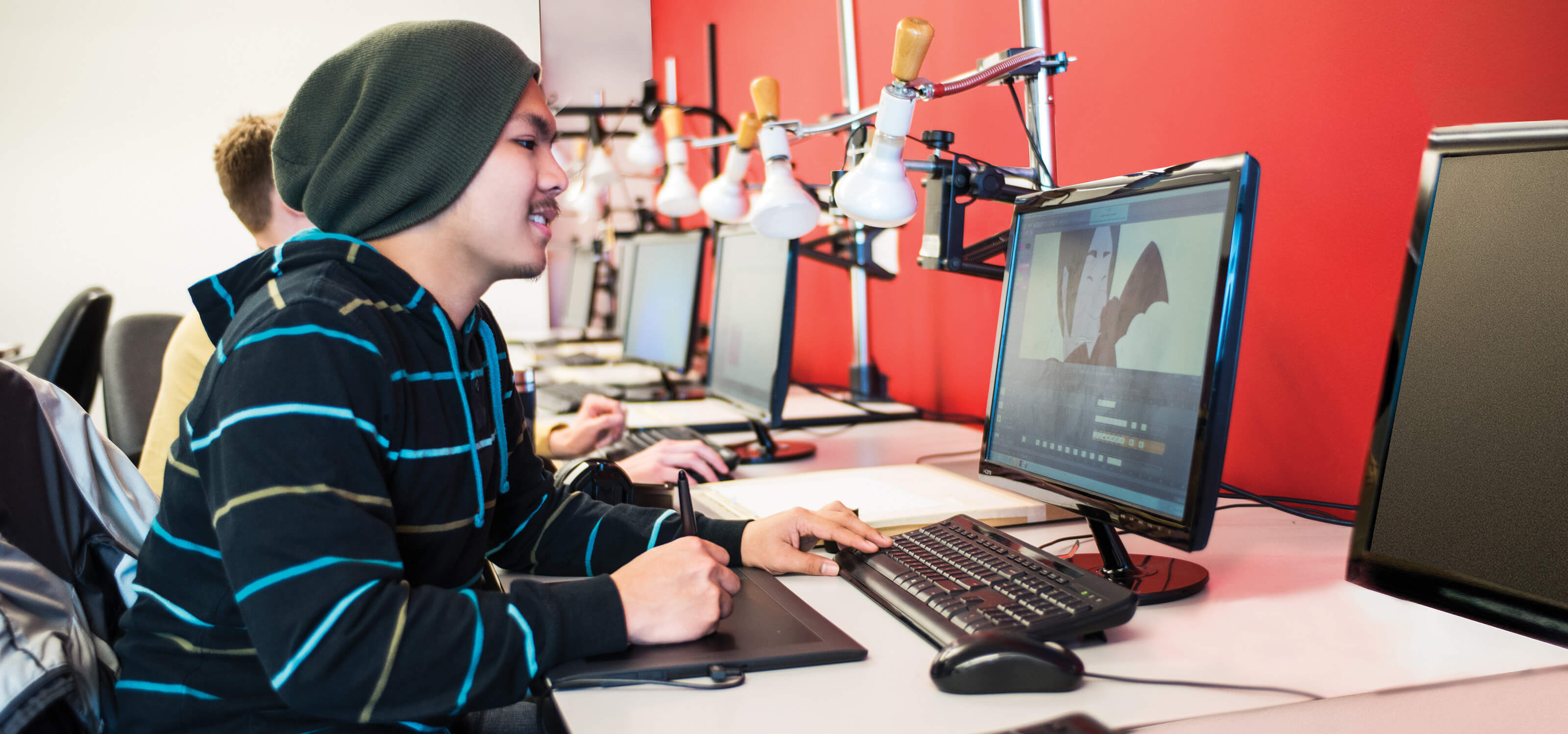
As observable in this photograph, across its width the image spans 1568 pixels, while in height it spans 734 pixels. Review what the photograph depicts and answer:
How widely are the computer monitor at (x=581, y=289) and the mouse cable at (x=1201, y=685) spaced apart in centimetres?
338

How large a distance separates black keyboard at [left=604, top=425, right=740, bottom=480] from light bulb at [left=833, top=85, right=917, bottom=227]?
0.60m

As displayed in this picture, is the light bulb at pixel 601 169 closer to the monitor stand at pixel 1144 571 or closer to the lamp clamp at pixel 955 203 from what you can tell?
the lamp clamp at pixel 955 203

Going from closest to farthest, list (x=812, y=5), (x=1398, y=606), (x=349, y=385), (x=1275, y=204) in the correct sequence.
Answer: (x=349, y=385) → (x=1398, y=606) → (x=1275, y=204) → (x=812, y=5)

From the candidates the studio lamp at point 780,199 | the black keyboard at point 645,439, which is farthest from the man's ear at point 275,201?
the studio lamp at point 780,199

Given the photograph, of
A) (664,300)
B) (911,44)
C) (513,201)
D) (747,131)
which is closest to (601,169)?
(664,300)

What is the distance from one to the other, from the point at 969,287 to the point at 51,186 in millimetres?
3167

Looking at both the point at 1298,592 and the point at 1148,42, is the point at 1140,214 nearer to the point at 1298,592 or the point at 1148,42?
the point at 1298,592

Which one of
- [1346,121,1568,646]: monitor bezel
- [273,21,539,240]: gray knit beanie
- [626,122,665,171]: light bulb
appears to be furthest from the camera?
[626,122,665,171]: light bulb

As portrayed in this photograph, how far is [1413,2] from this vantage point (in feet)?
3.54

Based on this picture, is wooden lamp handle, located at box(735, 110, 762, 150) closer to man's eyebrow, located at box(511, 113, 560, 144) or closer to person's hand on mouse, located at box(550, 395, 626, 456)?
person's hand on mouse, located at box(550, 395, 626, 456)

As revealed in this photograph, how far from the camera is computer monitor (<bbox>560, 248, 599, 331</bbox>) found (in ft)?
13.0

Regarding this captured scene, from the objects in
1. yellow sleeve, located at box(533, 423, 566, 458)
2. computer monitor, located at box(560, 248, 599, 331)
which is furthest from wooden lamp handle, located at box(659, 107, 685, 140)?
computer monitor, located at box(560, 248, 599, 331)

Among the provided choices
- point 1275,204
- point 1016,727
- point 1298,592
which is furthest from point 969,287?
point 1016,727

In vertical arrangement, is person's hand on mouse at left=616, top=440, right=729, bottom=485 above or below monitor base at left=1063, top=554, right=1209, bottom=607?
below
